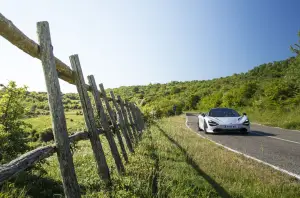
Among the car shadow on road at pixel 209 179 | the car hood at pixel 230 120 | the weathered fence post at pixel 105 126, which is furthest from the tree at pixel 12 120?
the car hood at pixel 230 120

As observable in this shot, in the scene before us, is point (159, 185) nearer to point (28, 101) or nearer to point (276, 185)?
point (276, 185)

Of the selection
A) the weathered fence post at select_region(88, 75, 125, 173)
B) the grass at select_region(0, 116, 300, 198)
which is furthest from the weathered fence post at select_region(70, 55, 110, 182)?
the weathered fence post at select_region(88, 75, 125, 173)

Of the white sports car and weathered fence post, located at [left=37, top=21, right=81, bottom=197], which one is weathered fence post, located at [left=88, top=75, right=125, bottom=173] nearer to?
weathered fence post, located at [left=37, top=21, right=81, bottom=197]

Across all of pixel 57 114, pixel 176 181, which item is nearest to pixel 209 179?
pixel 176 181

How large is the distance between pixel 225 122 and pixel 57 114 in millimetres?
10274

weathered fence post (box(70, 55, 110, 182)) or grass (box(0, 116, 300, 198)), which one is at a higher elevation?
weathered fence post (box(70, 55, 110, 182))

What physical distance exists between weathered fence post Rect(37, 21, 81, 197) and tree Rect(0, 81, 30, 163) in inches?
75.3

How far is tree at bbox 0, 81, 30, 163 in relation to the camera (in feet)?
14.1

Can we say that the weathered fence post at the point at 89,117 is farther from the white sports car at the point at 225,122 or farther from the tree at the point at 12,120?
the white sports car at the point at 225,122

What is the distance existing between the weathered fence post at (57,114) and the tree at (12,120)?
1911mm

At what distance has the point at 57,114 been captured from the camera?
9.33 feet

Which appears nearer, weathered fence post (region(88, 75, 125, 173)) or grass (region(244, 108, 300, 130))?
weathered fence post (region(88, 75, 125, 173))

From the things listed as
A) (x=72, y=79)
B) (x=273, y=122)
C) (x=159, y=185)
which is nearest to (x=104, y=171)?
(x=159, y=185)

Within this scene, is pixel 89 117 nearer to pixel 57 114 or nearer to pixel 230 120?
pixel 57 114
